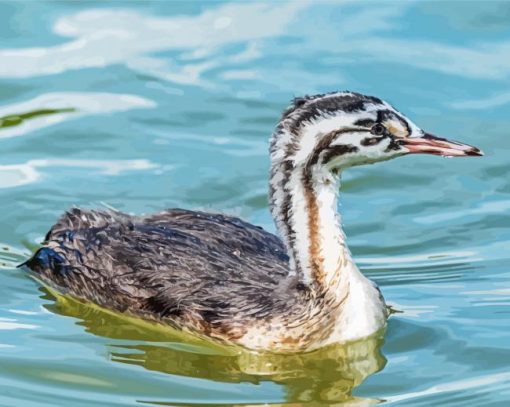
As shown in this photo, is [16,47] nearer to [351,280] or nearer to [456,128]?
[456,128]

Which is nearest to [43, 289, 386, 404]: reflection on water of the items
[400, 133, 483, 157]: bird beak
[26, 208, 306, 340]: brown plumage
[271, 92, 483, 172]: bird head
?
[26, 208, 306, 340]: brown plumage

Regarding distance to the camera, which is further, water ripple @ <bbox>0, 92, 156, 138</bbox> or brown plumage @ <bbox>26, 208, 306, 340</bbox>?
water ripple @ <bbox>0, 92, 156, 138</bbox>

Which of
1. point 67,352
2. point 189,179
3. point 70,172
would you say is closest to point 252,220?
point 189,179

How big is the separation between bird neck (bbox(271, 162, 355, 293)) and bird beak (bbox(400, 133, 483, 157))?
62 cm

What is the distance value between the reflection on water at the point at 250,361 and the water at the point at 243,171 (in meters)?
0.02

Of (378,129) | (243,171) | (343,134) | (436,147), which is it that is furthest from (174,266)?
(243,171)

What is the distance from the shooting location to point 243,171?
1541cm

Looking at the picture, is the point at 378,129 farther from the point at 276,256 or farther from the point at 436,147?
the point at 276,256

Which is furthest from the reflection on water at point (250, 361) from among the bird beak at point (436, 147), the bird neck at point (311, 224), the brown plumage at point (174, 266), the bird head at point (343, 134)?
the bird beak at point (436, 147)

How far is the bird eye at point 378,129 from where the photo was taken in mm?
11726

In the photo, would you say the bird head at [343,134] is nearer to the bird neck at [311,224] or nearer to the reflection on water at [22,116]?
the bird neck at [311,224]

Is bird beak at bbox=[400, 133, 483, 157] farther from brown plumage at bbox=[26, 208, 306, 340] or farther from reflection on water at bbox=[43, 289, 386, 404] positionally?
reflection on water at bbox=[43, 289, 386, 404]

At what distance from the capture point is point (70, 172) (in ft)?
50.8

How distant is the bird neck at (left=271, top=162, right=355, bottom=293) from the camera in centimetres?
1189
